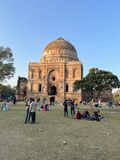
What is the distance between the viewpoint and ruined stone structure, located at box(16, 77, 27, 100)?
262 ft

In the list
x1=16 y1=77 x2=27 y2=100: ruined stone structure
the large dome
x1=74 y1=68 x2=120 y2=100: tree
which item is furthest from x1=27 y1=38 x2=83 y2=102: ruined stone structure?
x1=74 y1=68 x2=120 y2=100: tree

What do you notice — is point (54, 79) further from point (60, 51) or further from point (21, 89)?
point (21, 89)

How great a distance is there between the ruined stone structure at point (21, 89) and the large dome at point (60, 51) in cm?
1106

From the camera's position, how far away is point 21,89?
8106 centimetres

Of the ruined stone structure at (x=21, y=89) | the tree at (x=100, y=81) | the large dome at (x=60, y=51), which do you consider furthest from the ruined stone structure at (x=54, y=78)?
the tree at (x=100, y=81)

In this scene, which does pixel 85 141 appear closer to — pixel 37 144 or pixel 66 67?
pixel 37 144

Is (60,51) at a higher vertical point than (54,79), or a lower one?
higher

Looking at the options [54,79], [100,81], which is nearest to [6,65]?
[100,81]

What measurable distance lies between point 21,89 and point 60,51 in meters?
18.7

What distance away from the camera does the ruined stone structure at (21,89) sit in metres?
79.8

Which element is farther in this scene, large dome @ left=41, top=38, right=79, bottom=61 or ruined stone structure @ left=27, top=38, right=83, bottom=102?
large dome @ left=41, top=38, right=79, bottom=61

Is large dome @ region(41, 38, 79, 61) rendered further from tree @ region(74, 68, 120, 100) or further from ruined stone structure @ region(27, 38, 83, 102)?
tree @ region(74, 68, 120, 100)

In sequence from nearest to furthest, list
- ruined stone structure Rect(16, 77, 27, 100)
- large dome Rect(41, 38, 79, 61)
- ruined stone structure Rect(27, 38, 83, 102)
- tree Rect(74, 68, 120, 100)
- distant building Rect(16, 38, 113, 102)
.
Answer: tree Rect(74, 68, 120, 100), distant building Rect(16, 38, 113, 102), ruined stone structure Rect(27, 38, 83, 102), ruined stone structure Rect(16, 77, 27, 100), large dome Rect(41, 38, 79, 61)

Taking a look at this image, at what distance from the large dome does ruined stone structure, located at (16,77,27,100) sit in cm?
1106
